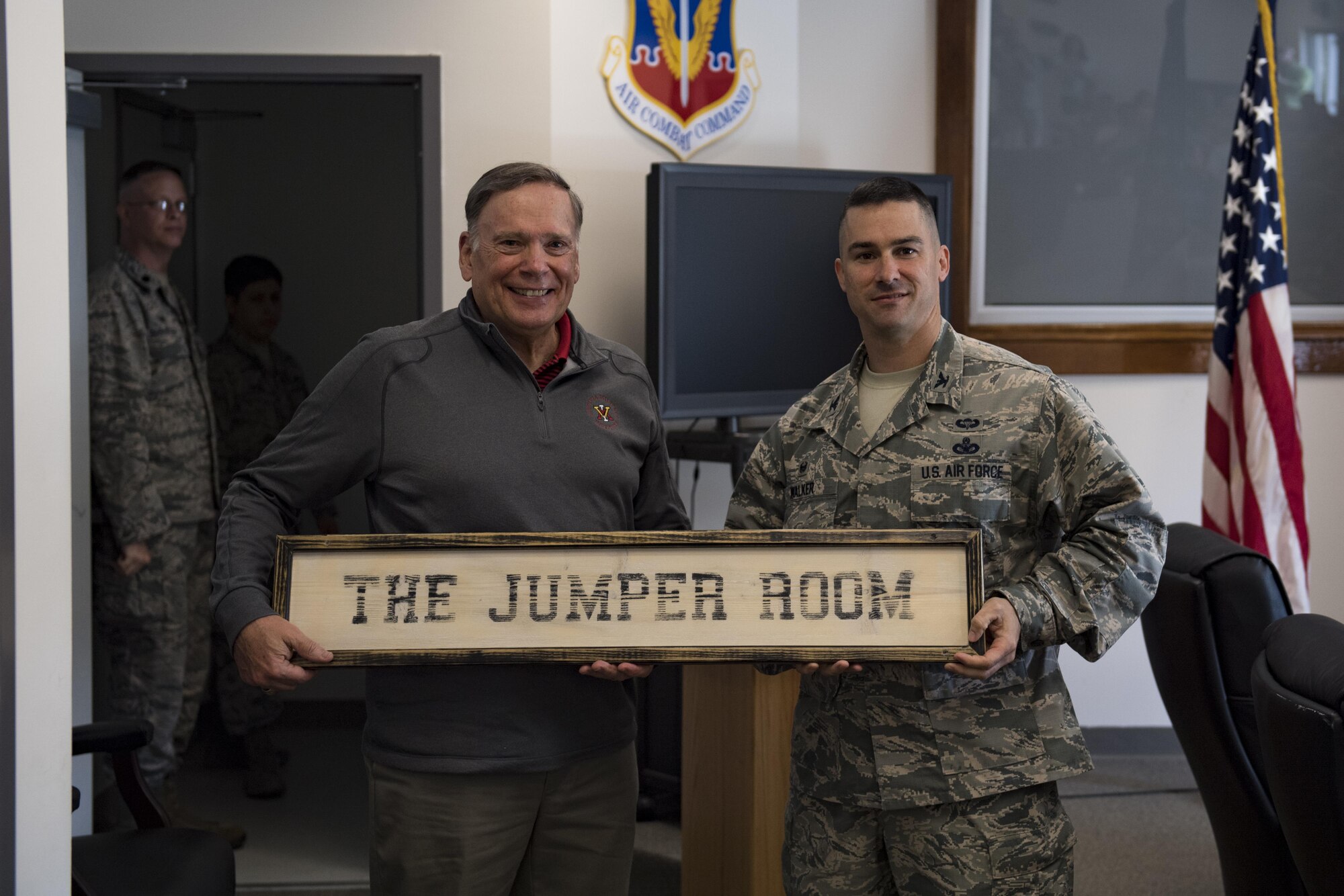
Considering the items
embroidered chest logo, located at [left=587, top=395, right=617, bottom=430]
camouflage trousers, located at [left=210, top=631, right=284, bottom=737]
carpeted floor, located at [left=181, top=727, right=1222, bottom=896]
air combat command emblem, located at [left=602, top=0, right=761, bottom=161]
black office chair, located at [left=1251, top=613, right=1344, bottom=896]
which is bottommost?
carpeted floor, located at [left=181, top=727, right=1222, bottom=896]

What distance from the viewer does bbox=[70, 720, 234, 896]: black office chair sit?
1913 millimetres

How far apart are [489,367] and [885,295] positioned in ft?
→ 1.79

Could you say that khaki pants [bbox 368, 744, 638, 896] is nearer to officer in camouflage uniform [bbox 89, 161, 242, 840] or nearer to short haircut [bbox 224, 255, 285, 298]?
officer in camouflage uniform [bbox 89, 161, 242, 840]

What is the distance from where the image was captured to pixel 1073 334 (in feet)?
11.9

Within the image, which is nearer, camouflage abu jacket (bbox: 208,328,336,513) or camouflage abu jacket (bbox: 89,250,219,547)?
camouflage abu jacket (bbox: 89,250,219,547)

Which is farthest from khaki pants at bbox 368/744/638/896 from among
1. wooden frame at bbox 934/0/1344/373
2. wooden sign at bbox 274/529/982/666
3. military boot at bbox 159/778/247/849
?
wooden frame at bbox 934/0/1344/373

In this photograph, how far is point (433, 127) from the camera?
318 centimetres

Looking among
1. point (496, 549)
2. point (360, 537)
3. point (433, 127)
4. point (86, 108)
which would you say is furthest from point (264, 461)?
point (433, 127)

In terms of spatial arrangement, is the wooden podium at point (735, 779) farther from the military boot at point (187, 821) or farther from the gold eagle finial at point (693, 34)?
the gold eagle finial at point (693, 34)

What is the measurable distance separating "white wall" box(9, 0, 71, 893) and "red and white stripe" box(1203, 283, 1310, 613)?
285 centimetres

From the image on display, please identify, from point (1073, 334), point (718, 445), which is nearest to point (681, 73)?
point (718, 445)

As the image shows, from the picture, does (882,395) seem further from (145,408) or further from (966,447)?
(145,408)

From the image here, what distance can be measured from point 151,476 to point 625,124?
1554 mm

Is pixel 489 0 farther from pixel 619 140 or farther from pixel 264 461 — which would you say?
pixel 264 461
